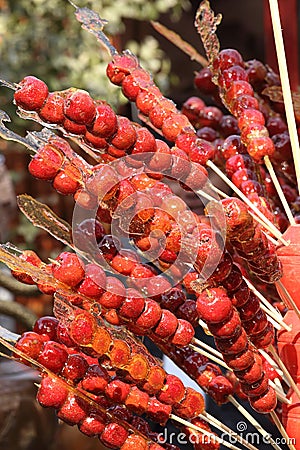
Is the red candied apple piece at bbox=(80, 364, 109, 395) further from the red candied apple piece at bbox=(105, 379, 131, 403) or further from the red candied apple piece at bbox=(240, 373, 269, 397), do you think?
the red candied apple piece at bbox=(240, 373, 269, 397)

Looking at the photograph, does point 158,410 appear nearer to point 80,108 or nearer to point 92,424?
point 92,424

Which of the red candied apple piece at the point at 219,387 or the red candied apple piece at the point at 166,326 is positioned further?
the red candied apple piece at the point at 219,387

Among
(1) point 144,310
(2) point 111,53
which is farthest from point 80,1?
(1) point 144,310

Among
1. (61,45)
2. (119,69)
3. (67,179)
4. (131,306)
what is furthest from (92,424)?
(61,45)

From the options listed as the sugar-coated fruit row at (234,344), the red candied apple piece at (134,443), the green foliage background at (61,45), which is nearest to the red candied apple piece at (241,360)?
the sugar-coated fruit row at (234,344)

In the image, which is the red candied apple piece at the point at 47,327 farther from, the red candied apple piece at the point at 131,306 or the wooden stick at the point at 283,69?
the wooden stick at the point at 283,69

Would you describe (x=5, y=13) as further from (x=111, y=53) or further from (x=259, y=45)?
A: (x=111, y=53)
